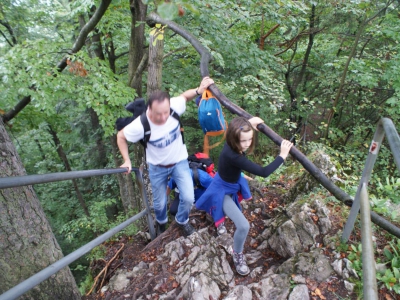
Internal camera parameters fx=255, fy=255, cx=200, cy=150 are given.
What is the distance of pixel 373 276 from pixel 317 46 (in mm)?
11403

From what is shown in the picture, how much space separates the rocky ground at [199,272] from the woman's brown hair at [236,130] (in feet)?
4.11

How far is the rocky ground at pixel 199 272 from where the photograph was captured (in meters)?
2.28

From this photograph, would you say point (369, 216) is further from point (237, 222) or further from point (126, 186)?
point (126, 186)

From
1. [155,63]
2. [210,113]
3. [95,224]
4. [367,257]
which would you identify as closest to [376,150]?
[367,257]

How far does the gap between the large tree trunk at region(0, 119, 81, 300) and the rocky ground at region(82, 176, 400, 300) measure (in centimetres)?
92

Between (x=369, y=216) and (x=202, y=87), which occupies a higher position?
(x=202, y=87)

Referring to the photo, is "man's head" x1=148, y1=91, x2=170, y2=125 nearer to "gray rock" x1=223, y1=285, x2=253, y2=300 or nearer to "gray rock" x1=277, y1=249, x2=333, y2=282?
"gray rock" x1=223, y1=285, x2=253, y2=300

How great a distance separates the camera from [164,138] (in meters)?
3.05

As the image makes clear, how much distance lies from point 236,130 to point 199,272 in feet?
5.01

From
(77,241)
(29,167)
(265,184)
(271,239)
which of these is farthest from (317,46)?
(29,167)

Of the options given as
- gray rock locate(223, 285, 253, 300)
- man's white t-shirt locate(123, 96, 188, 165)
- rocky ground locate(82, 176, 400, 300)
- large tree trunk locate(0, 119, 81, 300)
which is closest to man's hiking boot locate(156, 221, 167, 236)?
rocky ground locate(82, 176, 400, 300)

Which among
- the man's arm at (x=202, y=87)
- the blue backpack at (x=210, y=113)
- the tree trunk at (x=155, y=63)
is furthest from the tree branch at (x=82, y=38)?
the blue backpack at (x=210, y=113)

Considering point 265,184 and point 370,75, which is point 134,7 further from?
point 370,75

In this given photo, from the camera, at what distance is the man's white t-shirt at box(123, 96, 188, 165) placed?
2.93m
